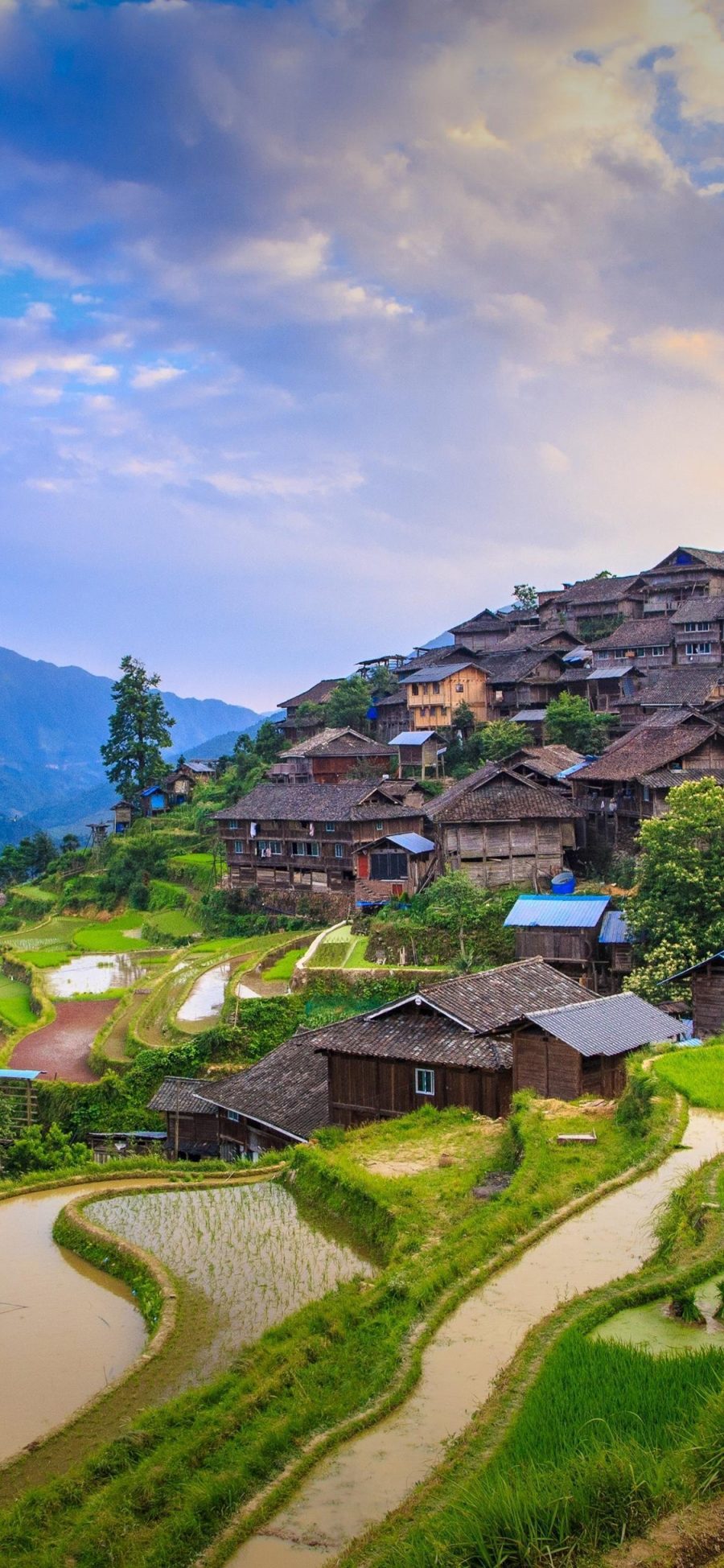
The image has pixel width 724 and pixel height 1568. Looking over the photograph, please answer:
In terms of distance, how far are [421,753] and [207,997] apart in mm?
22440

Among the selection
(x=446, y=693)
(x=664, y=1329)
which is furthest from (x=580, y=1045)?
(x=446, y=693)

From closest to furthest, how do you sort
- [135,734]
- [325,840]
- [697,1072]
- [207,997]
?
[697,1072] → [207,997] → [325,840] → [135,734]

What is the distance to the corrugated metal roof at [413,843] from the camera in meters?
43.3

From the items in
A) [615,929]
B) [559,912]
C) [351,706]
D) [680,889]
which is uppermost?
[351,706]

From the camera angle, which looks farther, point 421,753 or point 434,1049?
point 421,753

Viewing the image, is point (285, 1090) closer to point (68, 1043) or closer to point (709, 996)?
point (709, 996)

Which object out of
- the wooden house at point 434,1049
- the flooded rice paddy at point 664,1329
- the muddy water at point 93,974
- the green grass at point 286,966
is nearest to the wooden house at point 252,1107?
the wooden house at point 434,1049

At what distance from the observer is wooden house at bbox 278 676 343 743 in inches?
2790

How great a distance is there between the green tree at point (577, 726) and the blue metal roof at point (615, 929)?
1921 centimetres

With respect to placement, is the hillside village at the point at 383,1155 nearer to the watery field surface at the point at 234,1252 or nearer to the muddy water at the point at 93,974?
the watery field surface at the point at 234,1252

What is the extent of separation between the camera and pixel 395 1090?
72.6 feet

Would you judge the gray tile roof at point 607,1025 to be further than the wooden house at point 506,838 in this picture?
No

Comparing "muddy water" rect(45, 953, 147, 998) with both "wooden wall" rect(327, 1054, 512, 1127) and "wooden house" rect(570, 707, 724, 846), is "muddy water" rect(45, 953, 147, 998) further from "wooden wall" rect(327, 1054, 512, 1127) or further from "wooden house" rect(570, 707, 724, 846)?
"wooden wall" rect(327, 1054, 512, 1127)

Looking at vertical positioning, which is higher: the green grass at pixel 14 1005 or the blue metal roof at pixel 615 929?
the blue metal roof at pixel 615 929
